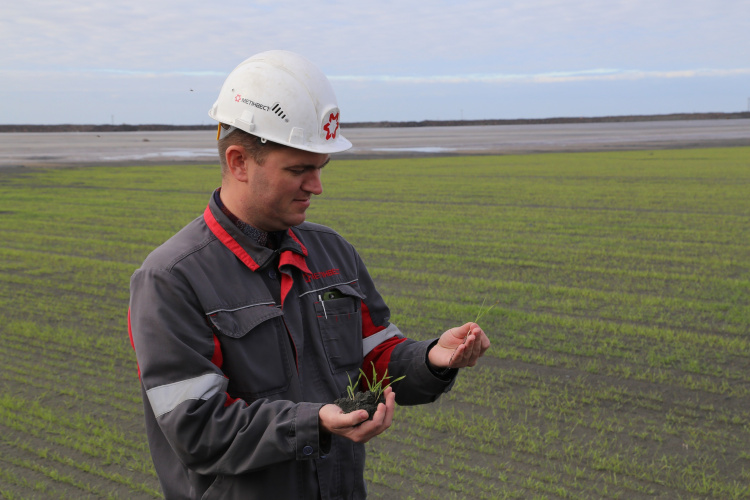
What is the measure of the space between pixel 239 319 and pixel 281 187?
37 cm

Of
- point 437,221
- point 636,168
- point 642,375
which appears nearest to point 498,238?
point 437,221

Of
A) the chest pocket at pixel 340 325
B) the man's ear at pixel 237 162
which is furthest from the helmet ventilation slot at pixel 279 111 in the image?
the chest pocket at pixel 340 325

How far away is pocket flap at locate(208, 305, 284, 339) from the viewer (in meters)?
1.86

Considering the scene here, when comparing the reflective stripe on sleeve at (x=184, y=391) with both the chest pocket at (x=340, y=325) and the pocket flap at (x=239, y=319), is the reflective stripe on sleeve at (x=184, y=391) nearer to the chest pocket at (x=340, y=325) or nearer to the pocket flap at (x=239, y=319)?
the pocket flap at (x=239, y=319)

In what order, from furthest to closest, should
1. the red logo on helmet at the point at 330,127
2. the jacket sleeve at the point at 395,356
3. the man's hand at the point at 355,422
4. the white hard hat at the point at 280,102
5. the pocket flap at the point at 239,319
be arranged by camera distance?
the jacket sleeve at the point at 395,356
the red logo on helmet at the point at 330,127
the white hard hat at the point at 280,102
the pocket flap at the point at 239,319
the man's hand at the point at 355,422

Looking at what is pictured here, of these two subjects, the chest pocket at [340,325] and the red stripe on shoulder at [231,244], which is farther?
the chest pocket at [340,325]

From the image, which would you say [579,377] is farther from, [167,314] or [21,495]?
[167,314]

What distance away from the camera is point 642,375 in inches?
215

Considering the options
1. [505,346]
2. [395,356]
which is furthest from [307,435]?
[505,346]

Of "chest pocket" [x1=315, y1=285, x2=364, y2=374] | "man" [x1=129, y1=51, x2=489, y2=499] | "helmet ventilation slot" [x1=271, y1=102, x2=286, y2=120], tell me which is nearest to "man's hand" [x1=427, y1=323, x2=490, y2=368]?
"man" [x1=129, y1=51, x2=489, y2=499]

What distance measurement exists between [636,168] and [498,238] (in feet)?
44.1

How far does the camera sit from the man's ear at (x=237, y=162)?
199cm

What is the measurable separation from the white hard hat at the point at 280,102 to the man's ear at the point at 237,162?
6 cm

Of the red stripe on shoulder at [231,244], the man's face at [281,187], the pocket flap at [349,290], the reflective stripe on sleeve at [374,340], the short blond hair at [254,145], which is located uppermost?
the short blond hair at [254,145]
